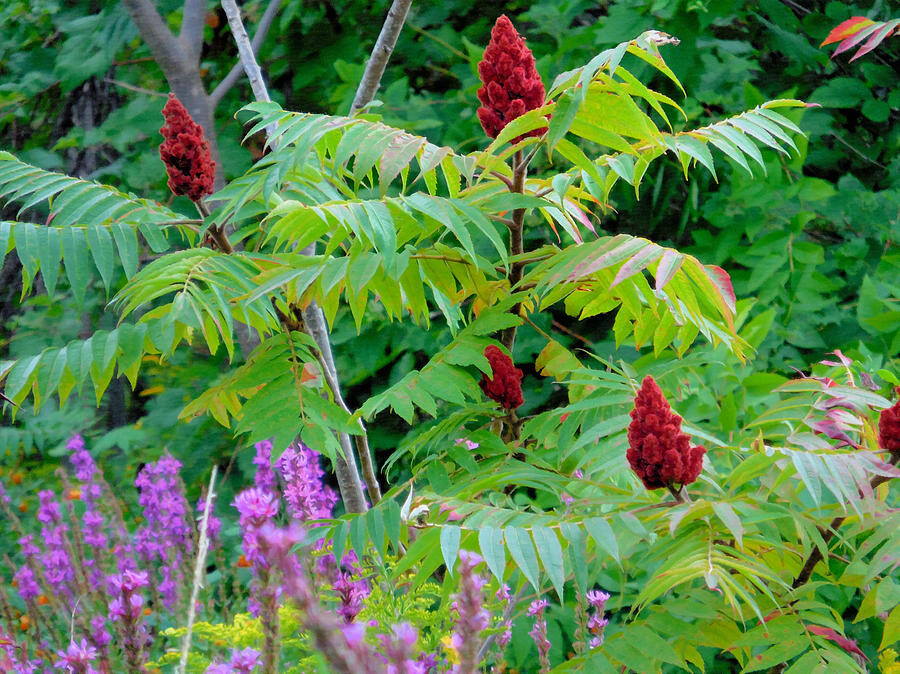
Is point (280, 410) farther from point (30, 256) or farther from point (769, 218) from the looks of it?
point (769, 218)

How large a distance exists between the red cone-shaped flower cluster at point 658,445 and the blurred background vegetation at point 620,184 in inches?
47.7

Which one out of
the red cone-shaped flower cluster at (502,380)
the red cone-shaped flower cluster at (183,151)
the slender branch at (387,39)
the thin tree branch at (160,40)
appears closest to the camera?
the red cone-shaped flower cluster at (502,380)

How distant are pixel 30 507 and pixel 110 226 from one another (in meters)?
2.92

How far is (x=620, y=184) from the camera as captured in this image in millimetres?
3207

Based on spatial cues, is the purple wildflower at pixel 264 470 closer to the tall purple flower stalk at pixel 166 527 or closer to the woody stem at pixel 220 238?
the tall purple flower stalk at pixel 166 527

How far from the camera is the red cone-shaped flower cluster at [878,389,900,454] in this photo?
121 cm

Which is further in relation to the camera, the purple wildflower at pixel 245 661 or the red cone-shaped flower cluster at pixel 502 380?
the red cone-shaped flower cluster at pixel 502 380

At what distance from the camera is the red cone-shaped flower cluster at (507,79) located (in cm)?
141

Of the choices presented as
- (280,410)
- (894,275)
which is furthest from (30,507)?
(894,275)

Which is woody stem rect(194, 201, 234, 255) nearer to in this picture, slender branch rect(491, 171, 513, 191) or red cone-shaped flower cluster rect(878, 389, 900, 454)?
slender branch rect(491, 171, 513, 191)

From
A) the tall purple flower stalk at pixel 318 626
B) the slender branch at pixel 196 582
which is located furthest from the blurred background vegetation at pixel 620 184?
the tall purple flower stalk at pixel 318 626

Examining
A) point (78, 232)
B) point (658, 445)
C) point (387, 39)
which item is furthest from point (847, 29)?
point (78, 232)

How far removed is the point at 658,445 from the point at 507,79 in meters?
0.67

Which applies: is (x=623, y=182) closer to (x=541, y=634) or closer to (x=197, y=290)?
(x=541, y=634)
